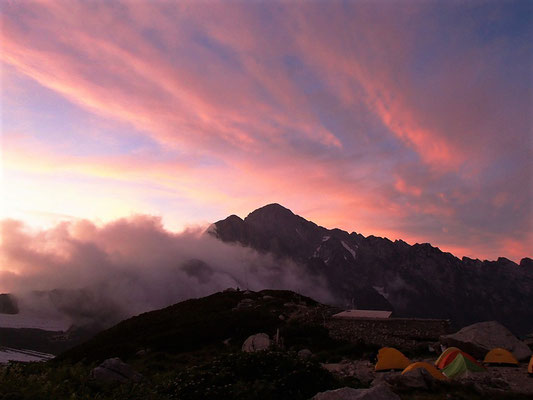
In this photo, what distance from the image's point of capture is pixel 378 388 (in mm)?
11727

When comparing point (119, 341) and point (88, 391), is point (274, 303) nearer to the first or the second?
point (119, 341)

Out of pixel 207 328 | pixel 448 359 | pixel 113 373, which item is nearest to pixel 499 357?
pixel 448 359

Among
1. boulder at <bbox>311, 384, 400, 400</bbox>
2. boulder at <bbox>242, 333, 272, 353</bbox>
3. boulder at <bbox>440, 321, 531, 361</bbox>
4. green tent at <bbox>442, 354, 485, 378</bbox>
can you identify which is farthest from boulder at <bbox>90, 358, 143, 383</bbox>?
boulder at <bbox>440, 321, 531, 361</bbox>

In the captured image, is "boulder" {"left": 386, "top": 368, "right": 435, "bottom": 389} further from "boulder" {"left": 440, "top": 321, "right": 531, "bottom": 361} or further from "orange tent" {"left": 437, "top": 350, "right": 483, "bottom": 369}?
"boulder" {"left": 440, "top": 321, "right": 531, "bottom": 361}

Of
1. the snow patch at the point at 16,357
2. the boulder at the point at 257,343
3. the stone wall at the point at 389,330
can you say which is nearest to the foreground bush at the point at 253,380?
the boulder at the point at 257,343

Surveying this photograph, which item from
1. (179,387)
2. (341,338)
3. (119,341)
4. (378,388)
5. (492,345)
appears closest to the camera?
(378,388)

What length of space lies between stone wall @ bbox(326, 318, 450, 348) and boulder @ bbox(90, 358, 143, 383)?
75.4 ft

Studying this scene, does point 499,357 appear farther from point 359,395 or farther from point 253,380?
point 253,380

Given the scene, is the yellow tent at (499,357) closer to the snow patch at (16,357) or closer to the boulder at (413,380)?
the boulder at (413,380)

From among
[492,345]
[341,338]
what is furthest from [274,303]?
[492,345]

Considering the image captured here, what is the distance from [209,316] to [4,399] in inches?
1468

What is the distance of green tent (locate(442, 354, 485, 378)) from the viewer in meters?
19.9

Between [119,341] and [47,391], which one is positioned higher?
[47,391]

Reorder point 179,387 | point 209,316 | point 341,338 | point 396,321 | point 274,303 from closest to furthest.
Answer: point 179,387 → point 341,338 → point 396,321 → point 209,316 → point 274,303
